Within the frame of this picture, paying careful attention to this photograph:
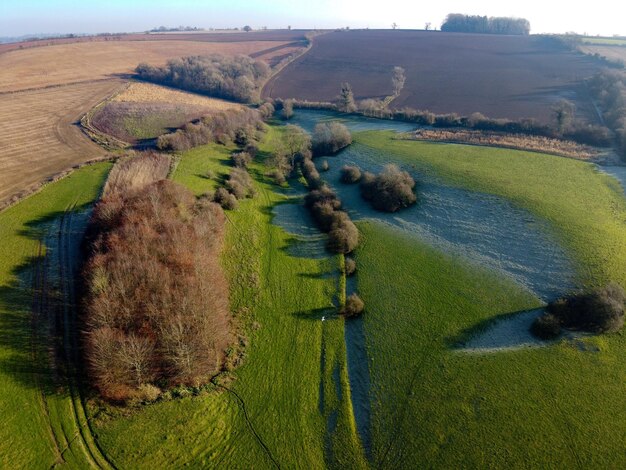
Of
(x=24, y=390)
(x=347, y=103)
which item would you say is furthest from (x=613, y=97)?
(x=24, y=390)

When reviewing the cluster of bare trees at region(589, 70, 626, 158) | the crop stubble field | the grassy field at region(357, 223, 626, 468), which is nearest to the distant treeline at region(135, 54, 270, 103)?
the crop stubble field

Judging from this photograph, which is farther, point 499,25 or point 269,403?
point 499,25

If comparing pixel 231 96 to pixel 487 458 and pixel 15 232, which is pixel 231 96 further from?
pixel 487 458

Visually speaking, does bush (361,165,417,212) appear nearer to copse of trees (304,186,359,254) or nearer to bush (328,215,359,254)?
copse of trees (304,186,359,254)

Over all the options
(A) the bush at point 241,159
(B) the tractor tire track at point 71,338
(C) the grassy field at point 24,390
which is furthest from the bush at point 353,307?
(A) the bush at point 241,159

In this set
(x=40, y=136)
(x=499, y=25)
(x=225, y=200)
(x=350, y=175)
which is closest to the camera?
(x=225, y=200)

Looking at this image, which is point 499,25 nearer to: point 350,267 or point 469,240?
point 469,240
